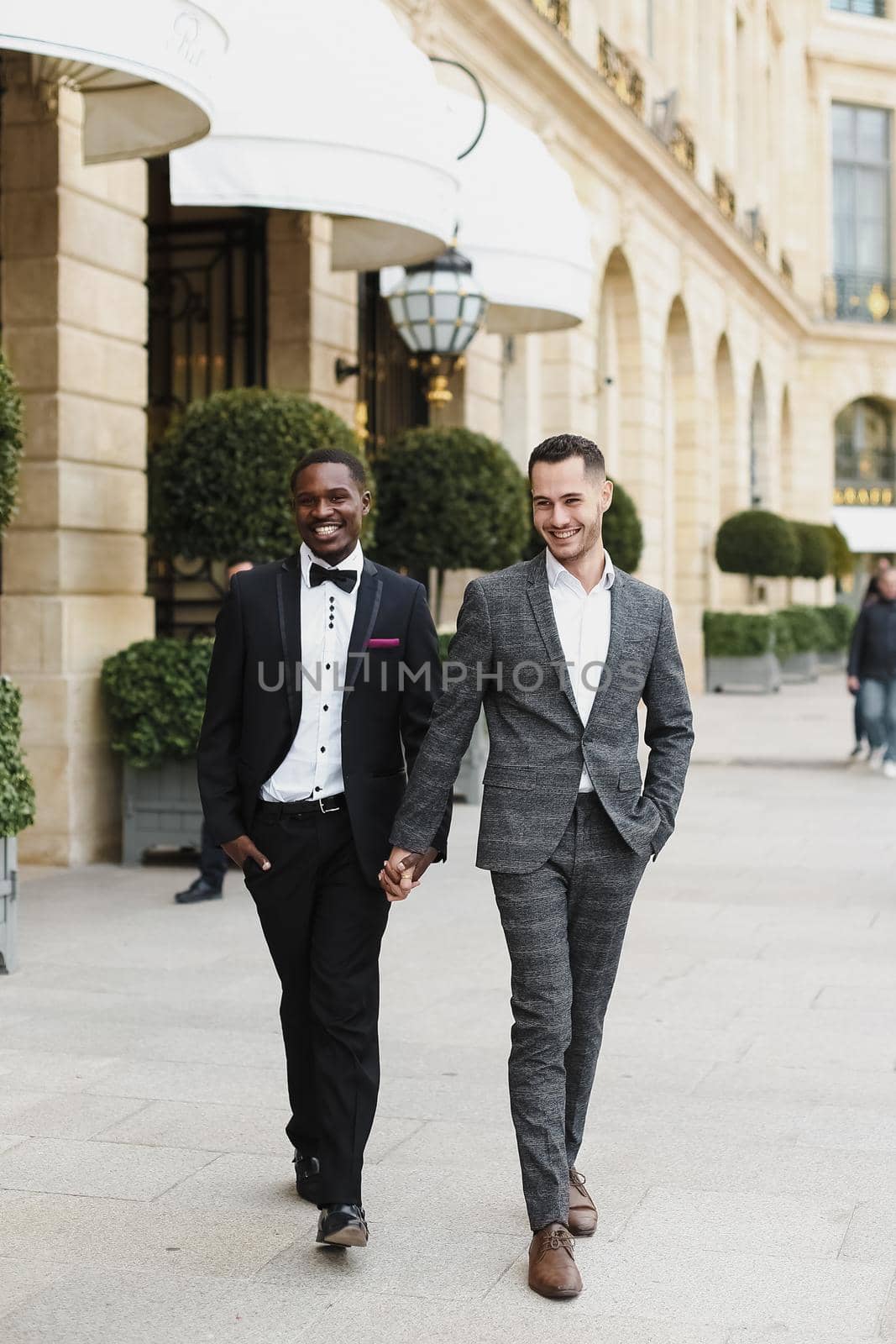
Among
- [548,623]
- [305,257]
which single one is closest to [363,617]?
[548,623]

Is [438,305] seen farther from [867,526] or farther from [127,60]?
[867,526]

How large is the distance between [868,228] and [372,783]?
43869mm

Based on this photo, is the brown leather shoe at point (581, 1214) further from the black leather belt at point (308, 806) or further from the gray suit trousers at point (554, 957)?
the black leather belt at point (308, 806)

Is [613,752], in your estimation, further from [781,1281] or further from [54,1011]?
[54,1011]

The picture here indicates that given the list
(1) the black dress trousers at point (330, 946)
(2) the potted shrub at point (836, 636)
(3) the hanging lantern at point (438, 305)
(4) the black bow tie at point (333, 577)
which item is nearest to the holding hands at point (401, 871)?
(1) the black dress trousers at point (330, 946)

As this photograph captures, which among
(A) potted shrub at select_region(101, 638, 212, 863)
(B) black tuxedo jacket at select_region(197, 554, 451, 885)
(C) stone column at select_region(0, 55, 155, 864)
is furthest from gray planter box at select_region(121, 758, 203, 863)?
(B) black tuxedo jacket at select_region(197, 554, 451, 885)

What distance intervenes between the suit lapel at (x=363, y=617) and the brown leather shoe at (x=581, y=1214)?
1299mm

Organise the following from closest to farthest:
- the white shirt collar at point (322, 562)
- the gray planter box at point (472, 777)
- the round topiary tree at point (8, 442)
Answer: the white shirt collar at point (322, 562) → the round topiary tree at point (8, 442) → the gray planter box at point (472, 777)

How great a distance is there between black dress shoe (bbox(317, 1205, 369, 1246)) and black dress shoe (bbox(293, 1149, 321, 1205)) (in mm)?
343

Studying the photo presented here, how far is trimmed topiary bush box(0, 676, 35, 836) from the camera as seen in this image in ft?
23.1

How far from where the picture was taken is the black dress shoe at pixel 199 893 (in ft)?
28.4

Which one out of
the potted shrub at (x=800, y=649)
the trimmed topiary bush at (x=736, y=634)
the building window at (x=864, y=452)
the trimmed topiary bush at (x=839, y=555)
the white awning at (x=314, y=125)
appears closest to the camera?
the white awning at (x=314, y=125)

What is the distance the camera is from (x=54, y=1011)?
6402 millimetres

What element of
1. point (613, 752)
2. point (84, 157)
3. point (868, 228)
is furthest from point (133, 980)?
point (868, 228)
